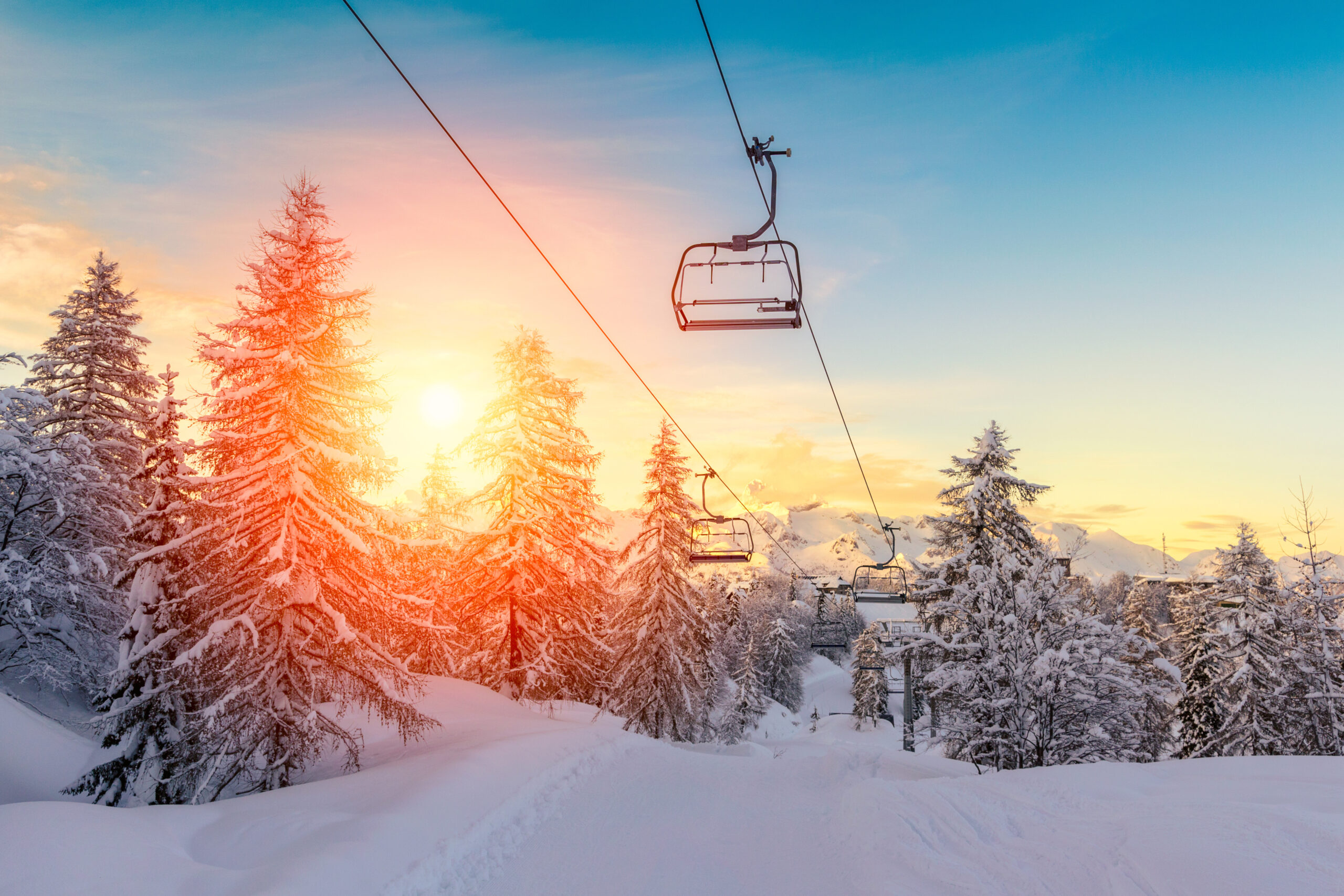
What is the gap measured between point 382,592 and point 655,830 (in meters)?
7.82

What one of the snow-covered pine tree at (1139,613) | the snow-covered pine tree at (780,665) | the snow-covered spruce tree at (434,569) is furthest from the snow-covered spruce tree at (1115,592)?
the snow-covered spruce tree at (434,569)

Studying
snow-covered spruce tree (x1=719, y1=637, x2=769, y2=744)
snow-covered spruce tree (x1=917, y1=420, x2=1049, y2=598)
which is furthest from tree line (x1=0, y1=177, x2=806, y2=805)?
snow-covered spruce tree (x1=719, y1=637, x2=769, y2=744)

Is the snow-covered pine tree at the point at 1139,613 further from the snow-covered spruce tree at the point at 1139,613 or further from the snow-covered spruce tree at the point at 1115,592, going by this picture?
the snow-covered spruce tree at the point at 1115,592

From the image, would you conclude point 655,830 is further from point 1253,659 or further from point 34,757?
point 1253,659

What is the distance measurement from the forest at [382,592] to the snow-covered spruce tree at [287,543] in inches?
2.4

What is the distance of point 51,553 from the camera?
21.3m

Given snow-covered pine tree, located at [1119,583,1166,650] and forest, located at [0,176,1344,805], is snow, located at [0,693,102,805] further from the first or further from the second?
snow-covered pine tree, located at [1119,583,1166,650]

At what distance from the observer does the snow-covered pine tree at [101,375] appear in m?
23.0

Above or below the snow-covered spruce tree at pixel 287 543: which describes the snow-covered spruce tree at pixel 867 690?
below

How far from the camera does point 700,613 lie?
28.6 meters

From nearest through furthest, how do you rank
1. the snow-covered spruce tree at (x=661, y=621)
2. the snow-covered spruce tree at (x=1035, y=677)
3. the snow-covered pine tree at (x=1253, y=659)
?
the snow-covered spruce tree at (x=1035, y=677) < the snow-covered spruce tree at (x=661, y=621) < the snow-covered pine tree at (x=1253, y=659)

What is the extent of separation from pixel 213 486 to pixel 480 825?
356 inches

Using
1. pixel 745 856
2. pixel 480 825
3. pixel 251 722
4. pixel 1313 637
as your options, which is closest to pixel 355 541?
pixel 251 722

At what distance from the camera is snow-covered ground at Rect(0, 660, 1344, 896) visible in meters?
8.01
